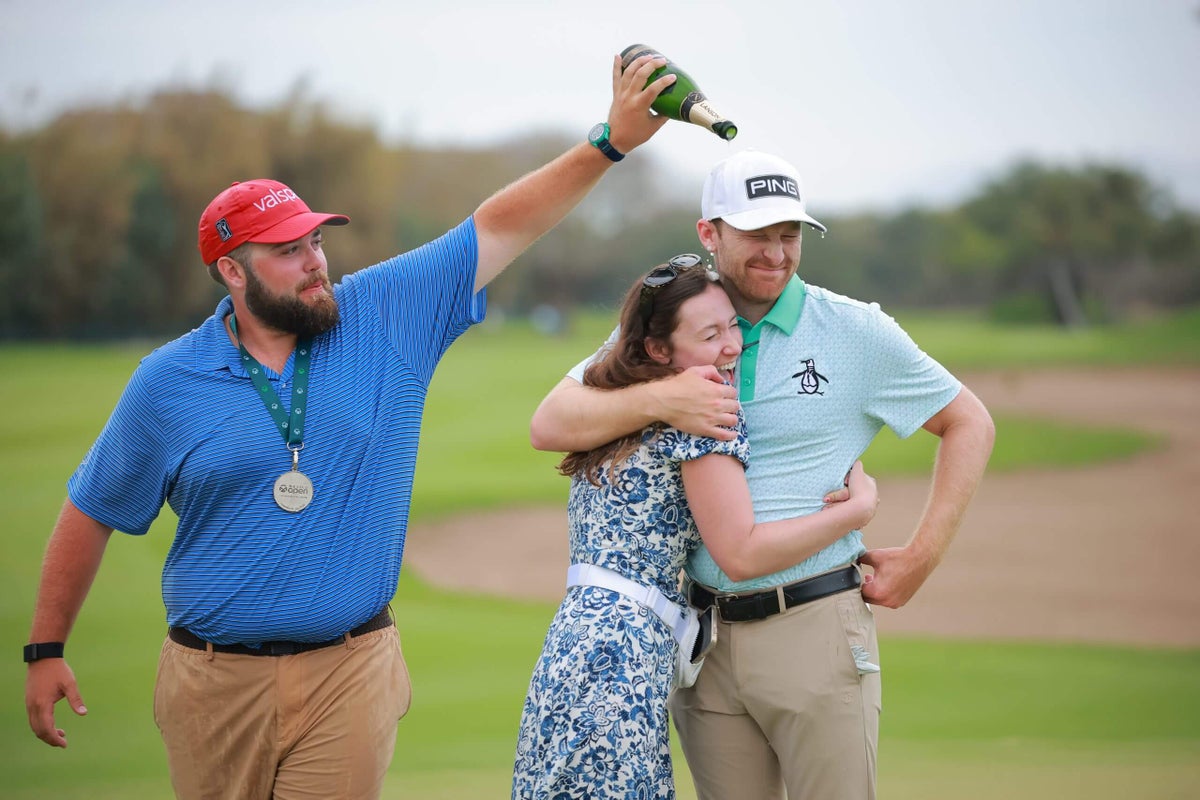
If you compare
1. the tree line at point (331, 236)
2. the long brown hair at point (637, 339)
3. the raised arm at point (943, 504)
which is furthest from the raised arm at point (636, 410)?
the tree line at point (331, 236)

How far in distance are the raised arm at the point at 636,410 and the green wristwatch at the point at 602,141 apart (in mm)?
634

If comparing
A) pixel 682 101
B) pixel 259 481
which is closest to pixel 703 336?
pixel 682 101

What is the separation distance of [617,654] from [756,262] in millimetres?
983

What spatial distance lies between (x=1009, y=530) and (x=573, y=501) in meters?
12.5

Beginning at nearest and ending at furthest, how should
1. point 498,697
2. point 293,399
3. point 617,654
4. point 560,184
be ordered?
point 617,654
point 293,399
point 560,184
point 498,697

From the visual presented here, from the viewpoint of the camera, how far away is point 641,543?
8.61 feet

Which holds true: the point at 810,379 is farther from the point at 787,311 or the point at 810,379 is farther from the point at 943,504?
the point at 943,504

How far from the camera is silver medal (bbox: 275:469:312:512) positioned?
9.35 ft

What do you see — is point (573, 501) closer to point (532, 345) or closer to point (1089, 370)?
point (1089, 370)

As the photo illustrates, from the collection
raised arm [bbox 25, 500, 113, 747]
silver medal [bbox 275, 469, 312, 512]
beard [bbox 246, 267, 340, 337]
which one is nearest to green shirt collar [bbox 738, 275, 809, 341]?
beard [bbox 246, 267, 340, 337]

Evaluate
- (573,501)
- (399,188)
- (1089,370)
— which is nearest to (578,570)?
(573,501)

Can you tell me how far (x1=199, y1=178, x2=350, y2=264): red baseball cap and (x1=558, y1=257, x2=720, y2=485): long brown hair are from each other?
78 cm

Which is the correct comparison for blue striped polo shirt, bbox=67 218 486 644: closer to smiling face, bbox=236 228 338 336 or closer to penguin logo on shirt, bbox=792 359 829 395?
smiling face, bbox=236 228 338 336

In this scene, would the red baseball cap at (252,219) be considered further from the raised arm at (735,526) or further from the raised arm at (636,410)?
the raised arm at (735,526)
